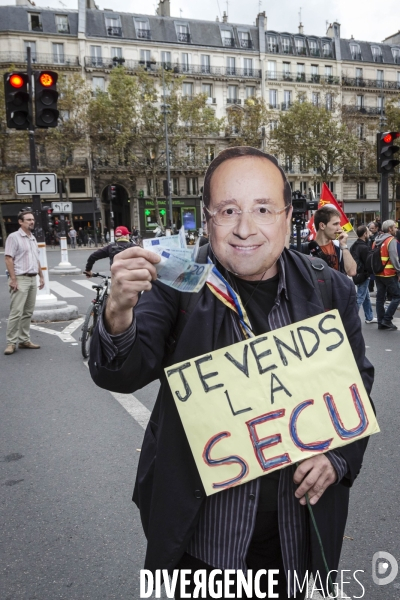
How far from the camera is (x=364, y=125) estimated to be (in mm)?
54750

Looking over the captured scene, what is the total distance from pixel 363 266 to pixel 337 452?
8449 millimetres

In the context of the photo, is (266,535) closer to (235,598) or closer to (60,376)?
(235,598)

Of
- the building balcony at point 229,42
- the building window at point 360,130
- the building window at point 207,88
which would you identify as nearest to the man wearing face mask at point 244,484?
the building window at point 207,88

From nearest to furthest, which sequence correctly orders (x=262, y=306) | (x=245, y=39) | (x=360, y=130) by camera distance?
(x=262, y=306) → (x=245, y=39) → (x=360, y=130)

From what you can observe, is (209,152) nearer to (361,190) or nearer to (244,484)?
(361,190)

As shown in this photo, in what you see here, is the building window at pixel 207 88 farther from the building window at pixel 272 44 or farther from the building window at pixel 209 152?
the building window at pixel 272 44

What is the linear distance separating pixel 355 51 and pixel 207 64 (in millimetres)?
17066

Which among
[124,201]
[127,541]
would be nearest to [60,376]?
[127,541]

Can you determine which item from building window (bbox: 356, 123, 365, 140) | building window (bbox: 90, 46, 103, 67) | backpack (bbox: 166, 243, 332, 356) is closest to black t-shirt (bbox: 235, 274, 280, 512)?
backpack (bbox: 166, 243, 332, 356)

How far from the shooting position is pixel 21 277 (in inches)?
307

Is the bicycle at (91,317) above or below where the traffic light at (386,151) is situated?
below

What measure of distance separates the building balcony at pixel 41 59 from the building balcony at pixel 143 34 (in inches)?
243

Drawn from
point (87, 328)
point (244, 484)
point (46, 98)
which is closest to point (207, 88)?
point (46, 98)

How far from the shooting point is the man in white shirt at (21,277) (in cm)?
759
